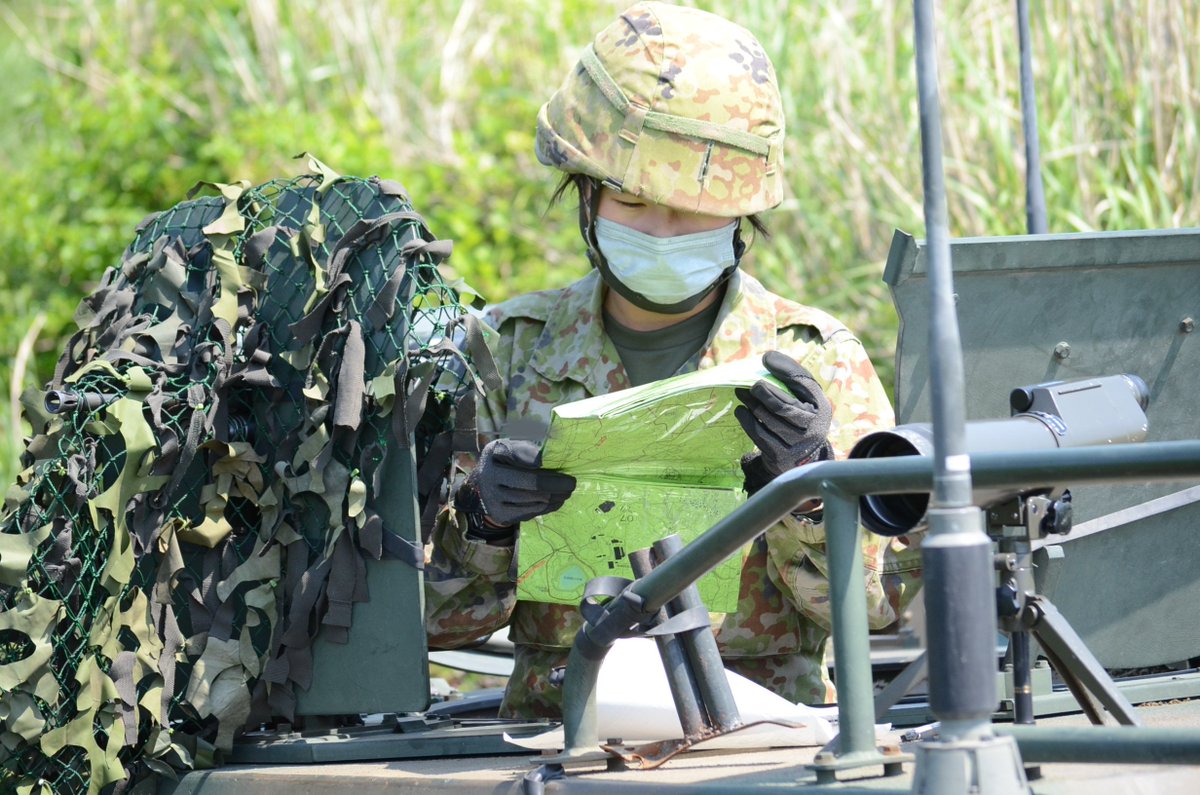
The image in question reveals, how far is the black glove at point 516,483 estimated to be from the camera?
285 centimetres

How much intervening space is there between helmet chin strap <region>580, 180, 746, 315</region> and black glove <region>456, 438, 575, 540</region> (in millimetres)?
484

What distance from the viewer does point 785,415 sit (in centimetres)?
271

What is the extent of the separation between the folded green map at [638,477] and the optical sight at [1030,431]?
0.44m

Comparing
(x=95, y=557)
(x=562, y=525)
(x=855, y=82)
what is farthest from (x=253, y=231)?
(x=855, y=82)

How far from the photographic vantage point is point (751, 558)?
10.7ft

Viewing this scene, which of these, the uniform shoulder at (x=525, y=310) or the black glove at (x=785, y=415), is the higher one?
the uniform shoulder at (x=525, y=310)

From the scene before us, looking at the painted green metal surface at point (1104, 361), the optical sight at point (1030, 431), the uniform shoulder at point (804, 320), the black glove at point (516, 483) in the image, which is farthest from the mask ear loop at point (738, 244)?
the optical sight at point (1030, 431)

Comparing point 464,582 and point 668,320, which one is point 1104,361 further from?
point 464,582

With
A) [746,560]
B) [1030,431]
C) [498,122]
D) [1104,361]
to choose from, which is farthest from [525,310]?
[498,122]

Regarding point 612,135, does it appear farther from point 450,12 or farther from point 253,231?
point 450,12

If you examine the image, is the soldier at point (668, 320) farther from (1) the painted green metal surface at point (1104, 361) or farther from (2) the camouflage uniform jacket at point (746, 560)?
(1) the painted green metal surface at point (1104, 361)

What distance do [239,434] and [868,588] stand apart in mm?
1205

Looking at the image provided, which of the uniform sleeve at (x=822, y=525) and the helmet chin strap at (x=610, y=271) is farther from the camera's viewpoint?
the helmet chin strap at (x=610, y=271)

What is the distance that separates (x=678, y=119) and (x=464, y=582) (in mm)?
982
